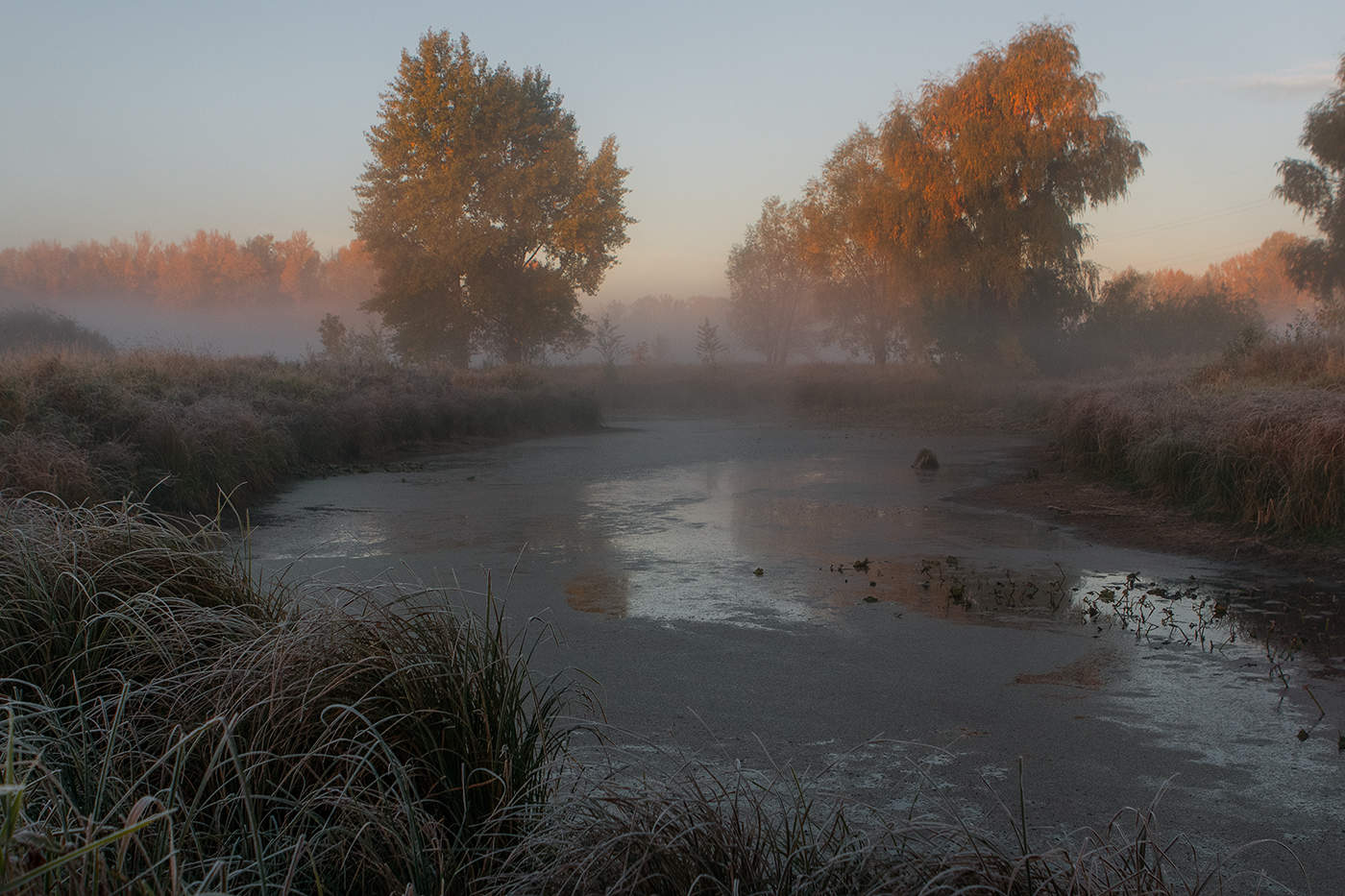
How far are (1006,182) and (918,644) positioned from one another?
27465 mm

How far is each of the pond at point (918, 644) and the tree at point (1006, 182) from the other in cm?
2014

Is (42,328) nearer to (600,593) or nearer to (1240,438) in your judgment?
(600,593)

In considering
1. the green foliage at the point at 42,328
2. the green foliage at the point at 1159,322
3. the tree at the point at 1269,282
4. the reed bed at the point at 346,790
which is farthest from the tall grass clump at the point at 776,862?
the tree at the point at 1269,282

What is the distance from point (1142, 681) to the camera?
5137 mm

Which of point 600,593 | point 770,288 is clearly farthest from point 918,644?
point 770,288

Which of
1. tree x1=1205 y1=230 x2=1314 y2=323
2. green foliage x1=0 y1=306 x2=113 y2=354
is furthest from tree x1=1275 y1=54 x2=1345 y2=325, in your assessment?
tree x1=1205 y1=230 x2=1314 y2=323

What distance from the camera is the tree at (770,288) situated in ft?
208

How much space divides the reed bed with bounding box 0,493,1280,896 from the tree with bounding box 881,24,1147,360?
95.5 feet

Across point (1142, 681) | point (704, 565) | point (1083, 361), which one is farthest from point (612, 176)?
point (1142, 681)

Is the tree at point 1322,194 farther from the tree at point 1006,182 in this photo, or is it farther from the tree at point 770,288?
the tree at point 770,288

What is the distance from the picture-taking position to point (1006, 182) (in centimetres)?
3002

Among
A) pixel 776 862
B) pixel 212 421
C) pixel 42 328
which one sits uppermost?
pixel 42 328

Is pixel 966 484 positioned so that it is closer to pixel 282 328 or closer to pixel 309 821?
pixel 309 821

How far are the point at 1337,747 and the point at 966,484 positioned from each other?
9.98m
